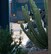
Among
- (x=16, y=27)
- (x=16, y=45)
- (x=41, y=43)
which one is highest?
(x=16, y=45)

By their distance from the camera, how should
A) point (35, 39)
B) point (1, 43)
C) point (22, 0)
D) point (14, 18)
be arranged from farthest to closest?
point (22, 0), point (14, 18), point (35, 39), point (1, 43)

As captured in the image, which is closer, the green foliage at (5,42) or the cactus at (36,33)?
the green foliage at (5,42)

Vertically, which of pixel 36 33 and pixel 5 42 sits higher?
pixel 5 42

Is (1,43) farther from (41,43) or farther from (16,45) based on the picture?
(41,43)

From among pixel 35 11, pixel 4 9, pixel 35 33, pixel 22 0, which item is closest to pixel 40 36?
pixel 35 33

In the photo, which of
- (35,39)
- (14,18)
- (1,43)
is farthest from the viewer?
(14,18)

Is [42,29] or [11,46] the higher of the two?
[11,46]

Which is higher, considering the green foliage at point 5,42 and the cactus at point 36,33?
the green foliage at point 5,42

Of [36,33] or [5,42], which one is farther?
[36,33]

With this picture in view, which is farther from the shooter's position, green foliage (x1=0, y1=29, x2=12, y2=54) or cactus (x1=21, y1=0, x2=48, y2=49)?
cactus (x1=21, y1=0, x2=48, y2=49)

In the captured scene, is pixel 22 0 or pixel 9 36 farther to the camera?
pixel 22 0

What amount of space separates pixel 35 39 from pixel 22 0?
215 inches

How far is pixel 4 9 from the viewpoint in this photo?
20.8 ft

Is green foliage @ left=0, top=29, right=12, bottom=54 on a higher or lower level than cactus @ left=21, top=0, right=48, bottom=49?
higher
